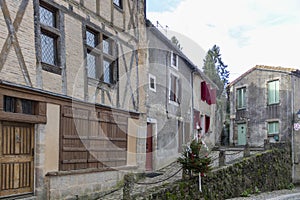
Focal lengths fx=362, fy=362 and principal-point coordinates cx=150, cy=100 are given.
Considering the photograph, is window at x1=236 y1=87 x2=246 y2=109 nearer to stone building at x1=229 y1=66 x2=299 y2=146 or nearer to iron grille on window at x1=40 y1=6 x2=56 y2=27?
stone building at x1=229 y1=66 x2=299 y2=146

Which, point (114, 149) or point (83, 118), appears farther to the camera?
point (114, 149)

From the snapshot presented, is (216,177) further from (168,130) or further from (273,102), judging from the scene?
(273,102)

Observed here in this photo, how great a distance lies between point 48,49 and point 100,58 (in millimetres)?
2269

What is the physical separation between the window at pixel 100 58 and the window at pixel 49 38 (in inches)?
51.6

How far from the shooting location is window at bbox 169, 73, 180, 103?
1623 centimetres

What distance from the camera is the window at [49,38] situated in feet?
26.8

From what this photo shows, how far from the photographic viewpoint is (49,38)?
27.8 ft

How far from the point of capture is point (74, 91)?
29.9 ft

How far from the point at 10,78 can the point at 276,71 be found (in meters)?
17.5

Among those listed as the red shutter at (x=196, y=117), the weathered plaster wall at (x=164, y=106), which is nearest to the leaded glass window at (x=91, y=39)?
the weathered plaster wall at (x=164, y=106)

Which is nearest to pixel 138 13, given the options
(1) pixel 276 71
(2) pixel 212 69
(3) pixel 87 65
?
(3) pixel 87 65

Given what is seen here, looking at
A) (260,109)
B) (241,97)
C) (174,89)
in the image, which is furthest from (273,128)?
(174,89)

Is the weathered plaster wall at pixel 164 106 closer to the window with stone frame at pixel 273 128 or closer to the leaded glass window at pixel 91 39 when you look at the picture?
the leaded glass window at pixel 91 39

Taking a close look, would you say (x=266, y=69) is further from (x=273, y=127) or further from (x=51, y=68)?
(x=51, y=68)
